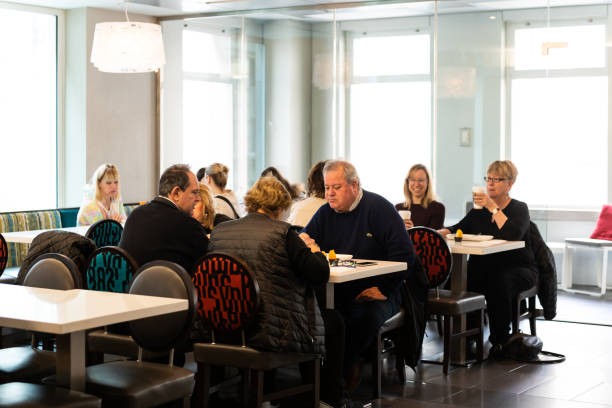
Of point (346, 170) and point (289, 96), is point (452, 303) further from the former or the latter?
point (289, 96)

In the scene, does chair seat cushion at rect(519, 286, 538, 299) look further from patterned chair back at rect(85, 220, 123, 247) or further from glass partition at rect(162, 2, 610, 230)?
patterned chair back at rect(85, 220, 123, 247)

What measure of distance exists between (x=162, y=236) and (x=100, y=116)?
5335mm

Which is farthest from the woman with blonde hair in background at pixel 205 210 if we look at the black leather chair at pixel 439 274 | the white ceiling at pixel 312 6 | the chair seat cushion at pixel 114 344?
Answer: the white ceiling at pixel 312 6

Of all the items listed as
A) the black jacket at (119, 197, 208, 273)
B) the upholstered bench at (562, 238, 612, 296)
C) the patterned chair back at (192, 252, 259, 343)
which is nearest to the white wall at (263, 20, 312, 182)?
the upholstered bench at (562, 238, 612, 296)

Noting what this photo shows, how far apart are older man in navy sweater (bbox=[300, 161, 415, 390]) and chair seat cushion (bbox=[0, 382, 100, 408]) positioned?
2.06 metres

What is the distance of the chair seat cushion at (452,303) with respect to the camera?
18.5 ft

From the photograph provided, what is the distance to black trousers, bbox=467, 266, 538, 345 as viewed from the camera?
6242 mm

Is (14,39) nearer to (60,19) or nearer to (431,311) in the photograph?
(60,19)

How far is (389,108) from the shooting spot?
29.5ft

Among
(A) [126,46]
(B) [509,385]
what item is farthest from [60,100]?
(B) [509,385]

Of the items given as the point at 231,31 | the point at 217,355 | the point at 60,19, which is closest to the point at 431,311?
the point at 217,355

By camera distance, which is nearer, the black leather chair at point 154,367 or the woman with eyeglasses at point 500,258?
the black leather chair at point 154,367

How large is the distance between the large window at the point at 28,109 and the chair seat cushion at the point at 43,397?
6.22m

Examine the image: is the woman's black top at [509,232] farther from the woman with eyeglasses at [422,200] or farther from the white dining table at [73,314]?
the white dining table at [73,314]
